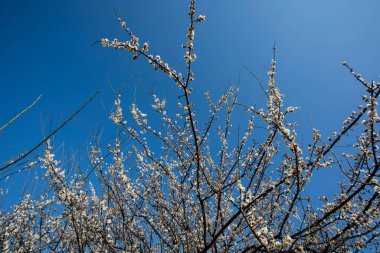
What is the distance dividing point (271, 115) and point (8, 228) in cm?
677

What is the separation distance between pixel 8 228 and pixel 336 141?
7340 mm

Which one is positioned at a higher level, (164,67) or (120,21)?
(120,21)

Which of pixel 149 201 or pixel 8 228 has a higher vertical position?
pixel 8 228

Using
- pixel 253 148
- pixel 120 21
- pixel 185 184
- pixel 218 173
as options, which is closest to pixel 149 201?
pixel 185 184

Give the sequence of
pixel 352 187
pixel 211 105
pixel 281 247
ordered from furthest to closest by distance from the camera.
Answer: pixel 211 105
pixel 352 187
pixel 281 247

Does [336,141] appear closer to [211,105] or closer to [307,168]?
[307,168]

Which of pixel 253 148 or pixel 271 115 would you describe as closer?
pixel 271 115

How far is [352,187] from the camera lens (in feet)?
12.3

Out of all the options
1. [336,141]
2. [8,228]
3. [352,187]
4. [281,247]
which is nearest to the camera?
[281,247]

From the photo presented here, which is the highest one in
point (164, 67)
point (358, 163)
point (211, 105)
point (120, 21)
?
point (211, 105)

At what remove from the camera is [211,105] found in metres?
5.68

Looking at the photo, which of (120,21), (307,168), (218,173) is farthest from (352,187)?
(120,21)

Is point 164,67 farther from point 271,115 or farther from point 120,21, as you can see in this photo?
point 271,115

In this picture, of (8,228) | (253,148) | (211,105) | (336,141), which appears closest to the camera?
(336,141)
